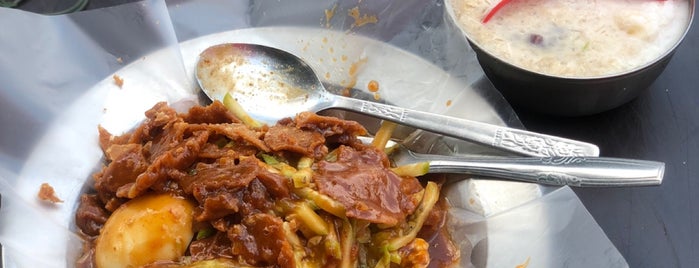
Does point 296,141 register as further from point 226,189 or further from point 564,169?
point 564,169

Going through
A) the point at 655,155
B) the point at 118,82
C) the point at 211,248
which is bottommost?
the point at 655,155

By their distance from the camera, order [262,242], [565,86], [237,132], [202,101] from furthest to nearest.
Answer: [202,101]
[565,86]
[237,132]
[262,242]

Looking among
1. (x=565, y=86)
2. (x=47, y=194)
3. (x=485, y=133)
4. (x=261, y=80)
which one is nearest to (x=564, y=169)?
(x=485, y=133)

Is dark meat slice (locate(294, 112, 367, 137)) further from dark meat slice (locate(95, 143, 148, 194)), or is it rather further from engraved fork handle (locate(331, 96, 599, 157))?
dark meat slice (locate(95, 143, 148, 194))

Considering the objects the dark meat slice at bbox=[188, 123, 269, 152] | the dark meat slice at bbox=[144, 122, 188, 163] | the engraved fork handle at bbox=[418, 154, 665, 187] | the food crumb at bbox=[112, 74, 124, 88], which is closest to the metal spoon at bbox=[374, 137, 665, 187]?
the engraved fork handle at bbox=[418, 154, 665, 187]

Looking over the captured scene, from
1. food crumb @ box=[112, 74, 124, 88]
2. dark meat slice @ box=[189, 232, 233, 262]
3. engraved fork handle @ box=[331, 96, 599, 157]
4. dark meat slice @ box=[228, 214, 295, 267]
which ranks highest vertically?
food crumb @ box=[112, 74, 124, 88]

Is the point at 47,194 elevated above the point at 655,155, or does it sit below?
above

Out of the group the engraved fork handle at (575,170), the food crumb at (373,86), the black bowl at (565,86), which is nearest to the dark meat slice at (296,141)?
the food crumb at (373,86)

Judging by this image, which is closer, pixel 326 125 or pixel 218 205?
pixel 218 205
